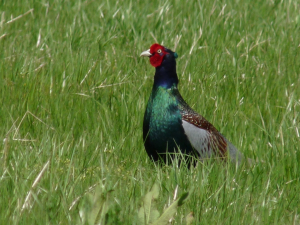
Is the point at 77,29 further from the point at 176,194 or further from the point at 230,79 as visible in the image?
the point at 176,194

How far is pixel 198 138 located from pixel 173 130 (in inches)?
7.1

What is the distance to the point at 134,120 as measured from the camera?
4.20 meters

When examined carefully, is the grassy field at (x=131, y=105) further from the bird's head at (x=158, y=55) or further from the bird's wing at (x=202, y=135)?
the bird's head at (x=158, y=55)

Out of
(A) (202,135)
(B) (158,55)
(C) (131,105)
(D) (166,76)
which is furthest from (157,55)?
(A) (202,135)

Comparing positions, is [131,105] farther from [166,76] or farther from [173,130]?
[173,130]

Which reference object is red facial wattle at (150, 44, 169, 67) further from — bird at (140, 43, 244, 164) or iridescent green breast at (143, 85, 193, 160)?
iridescent green breast at (143, 85, 193, 160)

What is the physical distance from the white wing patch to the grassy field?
0.24m

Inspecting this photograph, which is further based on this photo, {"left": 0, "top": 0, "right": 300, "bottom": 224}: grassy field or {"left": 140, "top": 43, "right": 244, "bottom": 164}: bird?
{"left": 140, "top": 43, "right": 244, "bottom": 164}: bird

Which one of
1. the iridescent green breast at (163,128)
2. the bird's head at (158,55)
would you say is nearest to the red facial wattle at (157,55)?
the bird's head at (158,55)

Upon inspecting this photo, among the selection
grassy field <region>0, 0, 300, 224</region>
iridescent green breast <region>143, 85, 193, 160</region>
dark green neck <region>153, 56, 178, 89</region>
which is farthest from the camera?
dark green neck <region>153, 56, 178, 89</region>

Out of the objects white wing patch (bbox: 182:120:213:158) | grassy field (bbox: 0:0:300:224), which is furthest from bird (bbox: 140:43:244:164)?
grassy field (bbox: 0:0:300:224)

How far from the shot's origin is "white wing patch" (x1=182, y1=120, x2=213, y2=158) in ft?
12.5

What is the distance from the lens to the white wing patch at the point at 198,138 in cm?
382

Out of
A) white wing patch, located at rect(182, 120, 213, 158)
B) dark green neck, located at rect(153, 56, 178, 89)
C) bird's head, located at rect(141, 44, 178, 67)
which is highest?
bird's head, located at rect(141, 44, 178, 67)
